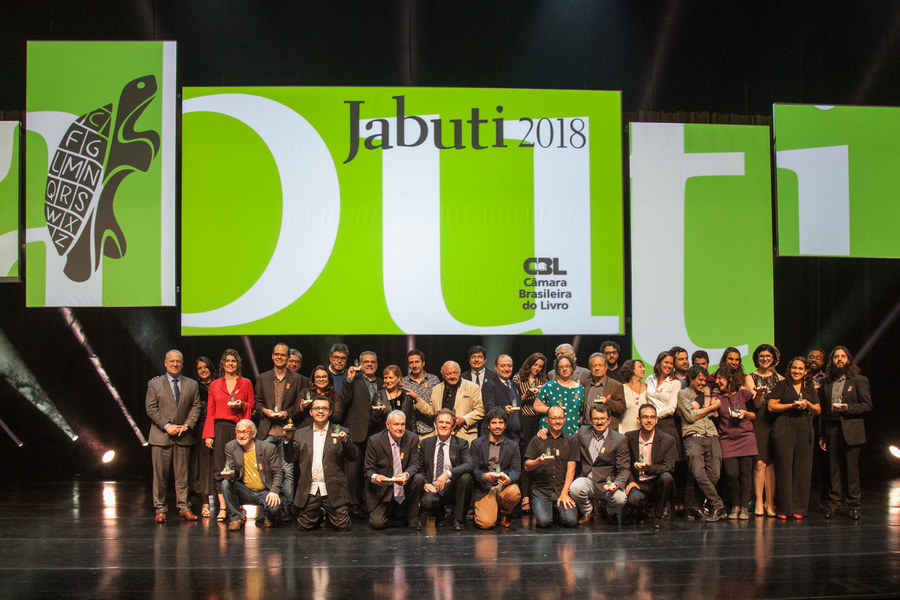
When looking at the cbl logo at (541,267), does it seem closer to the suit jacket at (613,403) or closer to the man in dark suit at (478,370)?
the man in dark suit at (478,370)

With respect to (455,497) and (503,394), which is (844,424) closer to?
(503,394)

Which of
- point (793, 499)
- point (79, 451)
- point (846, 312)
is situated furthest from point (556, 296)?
Result: point (79, 451)

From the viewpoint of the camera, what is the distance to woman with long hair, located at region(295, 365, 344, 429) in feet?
18.1

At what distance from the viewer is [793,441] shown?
5461 millimetres

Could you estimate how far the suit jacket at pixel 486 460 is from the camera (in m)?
5.22

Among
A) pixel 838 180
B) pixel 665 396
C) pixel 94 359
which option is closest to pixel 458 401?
pixel 665 396

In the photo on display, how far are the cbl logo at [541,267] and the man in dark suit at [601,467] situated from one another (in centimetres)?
169

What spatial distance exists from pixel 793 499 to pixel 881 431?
108 inches

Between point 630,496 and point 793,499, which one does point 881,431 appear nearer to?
point 793,499

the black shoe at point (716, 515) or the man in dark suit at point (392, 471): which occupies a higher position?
the man in dark suit at point (392, 471)

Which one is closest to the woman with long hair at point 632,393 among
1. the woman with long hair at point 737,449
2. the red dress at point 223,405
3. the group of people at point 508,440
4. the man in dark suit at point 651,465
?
the group of people at point 508,440

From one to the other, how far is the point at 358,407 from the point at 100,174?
127 inches

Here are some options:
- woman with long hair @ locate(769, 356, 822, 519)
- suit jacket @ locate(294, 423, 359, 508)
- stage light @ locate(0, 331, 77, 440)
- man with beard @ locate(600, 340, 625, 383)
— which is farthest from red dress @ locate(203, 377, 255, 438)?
woman with long hair @ locate(769, 356, 822, 519)

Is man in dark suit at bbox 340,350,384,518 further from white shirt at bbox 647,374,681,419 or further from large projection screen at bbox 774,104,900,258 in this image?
large projection screen at bbox 774,104,900,258
